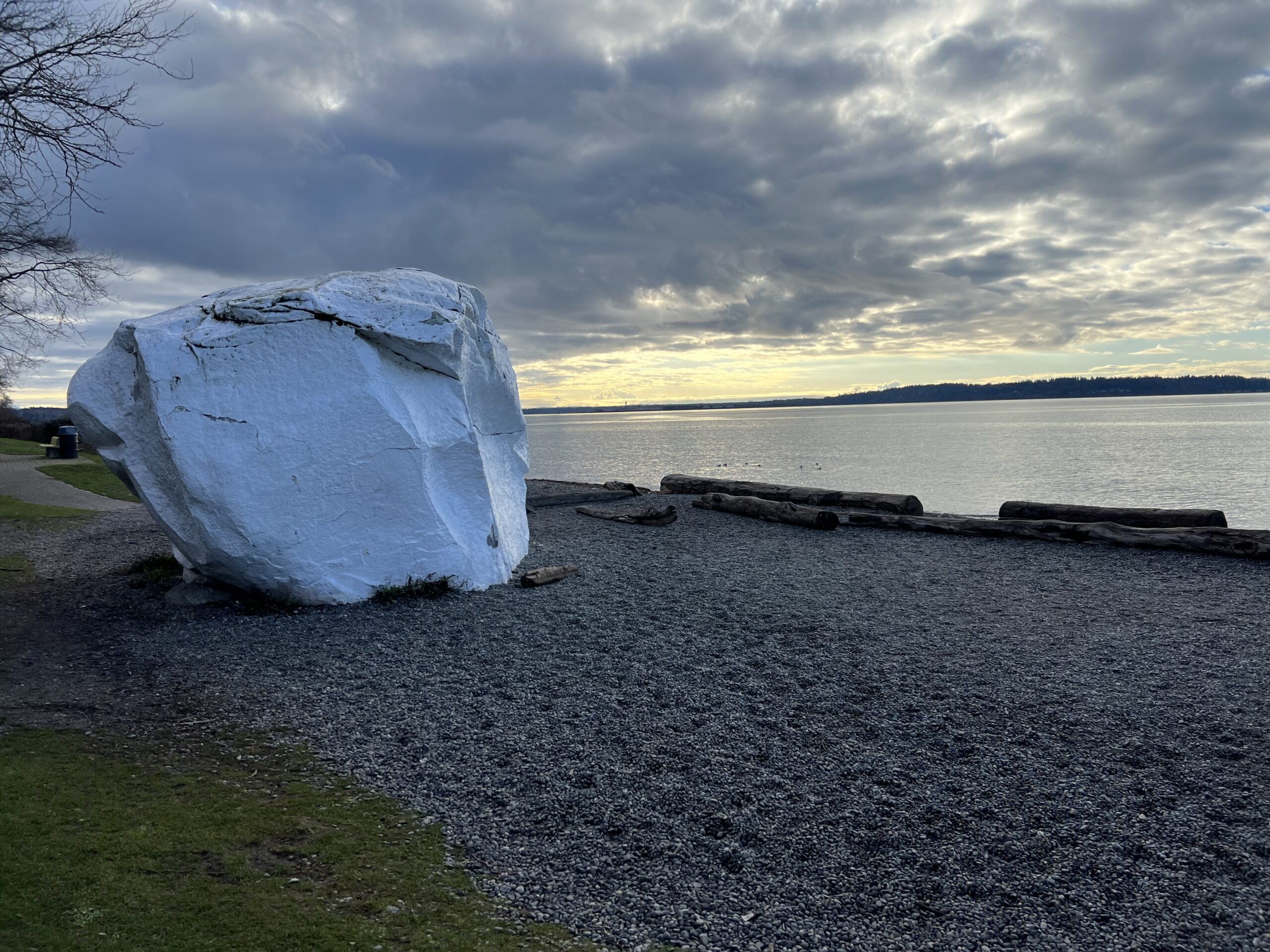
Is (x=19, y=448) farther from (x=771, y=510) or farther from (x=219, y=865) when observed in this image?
(x=219, y=865)

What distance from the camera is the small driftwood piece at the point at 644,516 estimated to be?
61.8ft

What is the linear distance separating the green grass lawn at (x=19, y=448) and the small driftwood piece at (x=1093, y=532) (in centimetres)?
3746

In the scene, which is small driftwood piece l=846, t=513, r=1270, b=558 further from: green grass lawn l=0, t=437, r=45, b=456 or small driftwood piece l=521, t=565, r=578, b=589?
green grass lawn l=0, t=437, r=45, b=456

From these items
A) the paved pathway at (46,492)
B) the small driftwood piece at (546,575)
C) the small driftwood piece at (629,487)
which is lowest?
the small driftwood piece at (546,575)

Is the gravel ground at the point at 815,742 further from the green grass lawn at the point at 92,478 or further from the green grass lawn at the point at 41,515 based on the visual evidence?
the green grass lawn at the point at 92,478

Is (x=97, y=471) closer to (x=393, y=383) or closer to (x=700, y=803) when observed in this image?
(x=393, y=383)

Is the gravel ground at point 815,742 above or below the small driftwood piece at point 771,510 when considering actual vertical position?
below

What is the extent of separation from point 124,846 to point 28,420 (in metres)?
53.7

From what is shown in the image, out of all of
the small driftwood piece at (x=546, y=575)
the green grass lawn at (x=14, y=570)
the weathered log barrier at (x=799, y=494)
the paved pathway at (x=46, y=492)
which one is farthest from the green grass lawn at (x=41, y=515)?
the weathered log barrier at (x=799, y=494)

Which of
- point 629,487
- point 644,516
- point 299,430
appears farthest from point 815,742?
point 629,487

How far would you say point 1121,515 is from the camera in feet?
55.4

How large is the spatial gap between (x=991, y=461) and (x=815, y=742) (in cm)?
4874

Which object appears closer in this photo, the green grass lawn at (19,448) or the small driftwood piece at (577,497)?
the small driftwood piece at (577,497)

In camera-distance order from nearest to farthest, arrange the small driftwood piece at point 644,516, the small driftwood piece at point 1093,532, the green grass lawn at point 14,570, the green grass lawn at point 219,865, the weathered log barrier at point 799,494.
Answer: the green grass lawn at point 219,865
the green grass lawn at point 14,570
the small driftwood piece at point 1093,532
the small driftwood piece at point 644,516
the weathered log barrier at point 799,494
